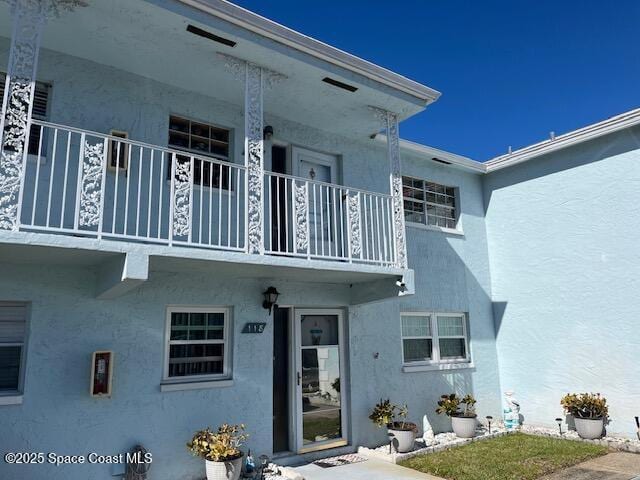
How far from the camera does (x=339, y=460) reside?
7.57m

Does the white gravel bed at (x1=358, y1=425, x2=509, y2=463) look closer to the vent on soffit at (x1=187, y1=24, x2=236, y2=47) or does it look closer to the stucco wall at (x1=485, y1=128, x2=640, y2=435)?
the stucco wall at (x1=485, y1=128, x2=640, y2=435)

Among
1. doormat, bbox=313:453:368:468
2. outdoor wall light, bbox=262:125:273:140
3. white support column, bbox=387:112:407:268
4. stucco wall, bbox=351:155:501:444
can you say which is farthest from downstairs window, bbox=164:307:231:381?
outdoor wall light, bbox=262:125:273:140

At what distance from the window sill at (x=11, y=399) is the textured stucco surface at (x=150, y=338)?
0.25 feet

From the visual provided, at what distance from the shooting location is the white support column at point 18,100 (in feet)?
15.5

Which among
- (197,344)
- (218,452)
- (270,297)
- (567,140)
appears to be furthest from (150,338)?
(567,140)

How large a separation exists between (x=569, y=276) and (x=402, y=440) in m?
5.17

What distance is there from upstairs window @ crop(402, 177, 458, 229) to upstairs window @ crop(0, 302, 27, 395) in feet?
24.5

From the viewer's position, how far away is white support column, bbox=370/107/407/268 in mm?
7594

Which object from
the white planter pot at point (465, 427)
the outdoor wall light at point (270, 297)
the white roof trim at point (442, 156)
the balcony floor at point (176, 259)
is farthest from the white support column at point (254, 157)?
the white planter pot at point (465, 427)

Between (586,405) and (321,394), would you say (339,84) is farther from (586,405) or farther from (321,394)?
(586,405)

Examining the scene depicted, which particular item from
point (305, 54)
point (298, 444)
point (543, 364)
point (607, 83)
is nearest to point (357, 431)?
point (298, 444)

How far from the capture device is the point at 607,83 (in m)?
11.7

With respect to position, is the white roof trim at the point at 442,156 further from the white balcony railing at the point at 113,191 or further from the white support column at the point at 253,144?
the white balcony railing at the point at 113,191

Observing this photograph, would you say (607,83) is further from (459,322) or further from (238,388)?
(238,388)
